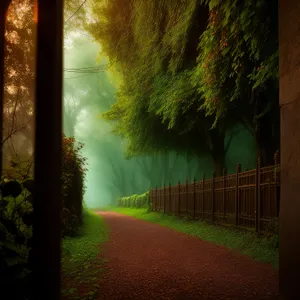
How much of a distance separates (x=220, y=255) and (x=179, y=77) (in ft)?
24.0

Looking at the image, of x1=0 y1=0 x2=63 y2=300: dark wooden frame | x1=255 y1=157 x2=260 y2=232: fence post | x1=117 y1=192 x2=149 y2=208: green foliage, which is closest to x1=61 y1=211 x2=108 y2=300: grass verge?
x1=0 y1=0 x2=63 y2=300: dark wooden frame

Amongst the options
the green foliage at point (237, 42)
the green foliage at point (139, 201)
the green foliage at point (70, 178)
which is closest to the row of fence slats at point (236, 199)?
the green foliage at point (237, 42)

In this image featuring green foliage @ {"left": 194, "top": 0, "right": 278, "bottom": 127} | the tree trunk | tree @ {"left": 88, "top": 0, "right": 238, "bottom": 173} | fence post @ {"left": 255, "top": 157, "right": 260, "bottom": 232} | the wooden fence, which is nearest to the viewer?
green foliage @ {"left": 194, "top": 0, "right": 278, "bottom": 127}

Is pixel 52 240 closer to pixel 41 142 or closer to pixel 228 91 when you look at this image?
pixel 41 142

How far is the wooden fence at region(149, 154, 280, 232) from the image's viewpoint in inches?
320

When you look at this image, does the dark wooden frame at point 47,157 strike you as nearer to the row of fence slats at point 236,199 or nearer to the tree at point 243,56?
the tree at point 243,56

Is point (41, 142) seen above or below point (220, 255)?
above

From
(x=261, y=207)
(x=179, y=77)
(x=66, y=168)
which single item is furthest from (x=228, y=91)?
(x=66, y=168)

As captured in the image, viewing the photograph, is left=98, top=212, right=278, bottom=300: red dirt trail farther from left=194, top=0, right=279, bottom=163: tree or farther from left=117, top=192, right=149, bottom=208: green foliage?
left=117, top=192, right=149, bottom=208: green foliage

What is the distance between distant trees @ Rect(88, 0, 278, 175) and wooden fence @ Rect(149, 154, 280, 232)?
2155mm

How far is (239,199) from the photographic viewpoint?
10016mm

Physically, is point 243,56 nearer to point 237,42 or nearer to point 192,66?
point 237,42

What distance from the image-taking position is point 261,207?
8.59m

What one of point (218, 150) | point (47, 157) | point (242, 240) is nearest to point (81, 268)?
point (47, 157)
